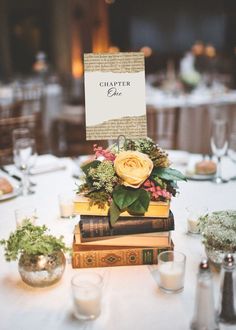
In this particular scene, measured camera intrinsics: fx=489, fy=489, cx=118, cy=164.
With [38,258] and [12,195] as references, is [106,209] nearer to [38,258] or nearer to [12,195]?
[38,258]

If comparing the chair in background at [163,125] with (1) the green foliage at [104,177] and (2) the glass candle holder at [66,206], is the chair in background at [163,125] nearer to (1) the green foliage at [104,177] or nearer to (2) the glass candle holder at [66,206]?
(2) the glass candle holder at [66,206]

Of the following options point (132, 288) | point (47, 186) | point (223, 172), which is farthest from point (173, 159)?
point (132, 288)

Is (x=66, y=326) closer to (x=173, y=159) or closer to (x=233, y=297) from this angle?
(x=233, y=297)

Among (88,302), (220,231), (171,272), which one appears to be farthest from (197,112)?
(88,302)

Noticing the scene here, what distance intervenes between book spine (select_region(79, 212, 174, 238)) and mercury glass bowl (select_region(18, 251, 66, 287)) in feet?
0.39

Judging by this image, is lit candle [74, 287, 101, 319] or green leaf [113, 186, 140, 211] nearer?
lit candle [74, 287, 101, 319]

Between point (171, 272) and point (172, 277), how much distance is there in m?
0.01

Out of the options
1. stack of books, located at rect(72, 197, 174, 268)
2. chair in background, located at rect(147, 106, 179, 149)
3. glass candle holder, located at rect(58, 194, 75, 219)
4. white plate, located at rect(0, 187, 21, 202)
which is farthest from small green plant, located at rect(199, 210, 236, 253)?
chair in background, located at rect(147, 106, 179, 149)

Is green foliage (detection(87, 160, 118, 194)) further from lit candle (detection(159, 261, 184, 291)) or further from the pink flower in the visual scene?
lit candle (detection(159, 261, 184, 291))

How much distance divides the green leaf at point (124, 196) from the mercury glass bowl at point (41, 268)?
0.21 m

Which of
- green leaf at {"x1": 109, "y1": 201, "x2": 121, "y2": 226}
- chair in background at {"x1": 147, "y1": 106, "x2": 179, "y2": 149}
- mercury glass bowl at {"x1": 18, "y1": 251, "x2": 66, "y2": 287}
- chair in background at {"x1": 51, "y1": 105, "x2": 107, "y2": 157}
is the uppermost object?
green leaf at {"x1": 109, "y1": 201, "x2": 121, "y2": 226}

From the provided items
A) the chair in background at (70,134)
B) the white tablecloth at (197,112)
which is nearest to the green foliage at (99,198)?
the chair in background at (70,134)

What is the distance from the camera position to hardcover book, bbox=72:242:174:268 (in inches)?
53.2

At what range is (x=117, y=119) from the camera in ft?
4.66
